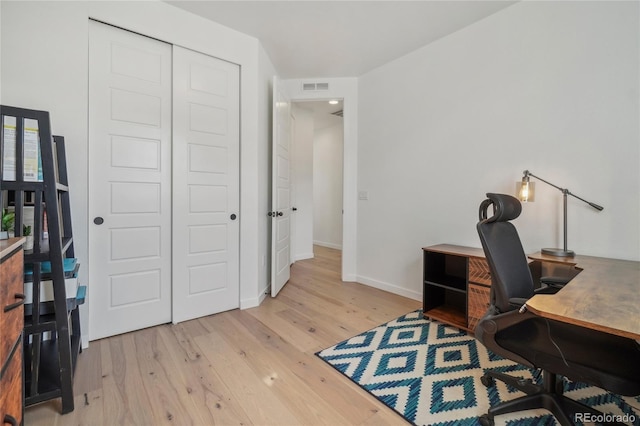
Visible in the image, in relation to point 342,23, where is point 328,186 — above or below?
below

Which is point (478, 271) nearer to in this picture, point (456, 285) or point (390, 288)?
point (456, 285)

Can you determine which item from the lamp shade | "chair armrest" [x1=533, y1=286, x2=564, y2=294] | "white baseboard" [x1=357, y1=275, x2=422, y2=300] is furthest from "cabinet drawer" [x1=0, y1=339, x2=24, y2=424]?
"white baseboard" [x1=357, y1=275, x2=422, y2=300]

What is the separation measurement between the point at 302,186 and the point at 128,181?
320 centimetres

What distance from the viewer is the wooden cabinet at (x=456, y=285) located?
216 centimetres

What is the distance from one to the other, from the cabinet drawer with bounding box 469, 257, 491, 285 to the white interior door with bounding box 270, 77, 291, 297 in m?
1.89

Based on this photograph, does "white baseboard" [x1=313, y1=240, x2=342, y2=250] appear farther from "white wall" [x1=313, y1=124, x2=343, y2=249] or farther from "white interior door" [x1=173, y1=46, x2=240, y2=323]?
"white interior door" [x1=173, y1=46, x2=240, y2=323]

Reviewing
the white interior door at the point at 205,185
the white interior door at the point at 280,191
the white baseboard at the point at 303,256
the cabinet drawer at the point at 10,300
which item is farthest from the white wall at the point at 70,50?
the white baseboard at the point at 303,256

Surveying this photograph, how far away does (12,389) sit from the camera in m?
0.92

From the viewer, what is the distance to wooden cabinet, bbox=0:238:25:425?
84 cm

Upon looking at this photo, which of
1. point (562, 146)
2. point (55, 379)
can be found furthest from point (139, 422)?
point (562, 146)

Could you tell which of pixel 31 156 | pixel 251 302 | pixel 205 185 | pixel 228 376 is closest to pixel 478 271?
pixel 228 376

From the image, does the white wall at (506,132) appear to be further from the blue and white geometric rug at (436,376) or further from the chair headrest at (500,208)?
the chair headrest at (500,208)

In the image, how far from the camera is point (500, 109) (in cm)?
244

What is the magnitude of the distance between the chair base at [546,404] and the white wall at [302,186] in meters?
3.84
